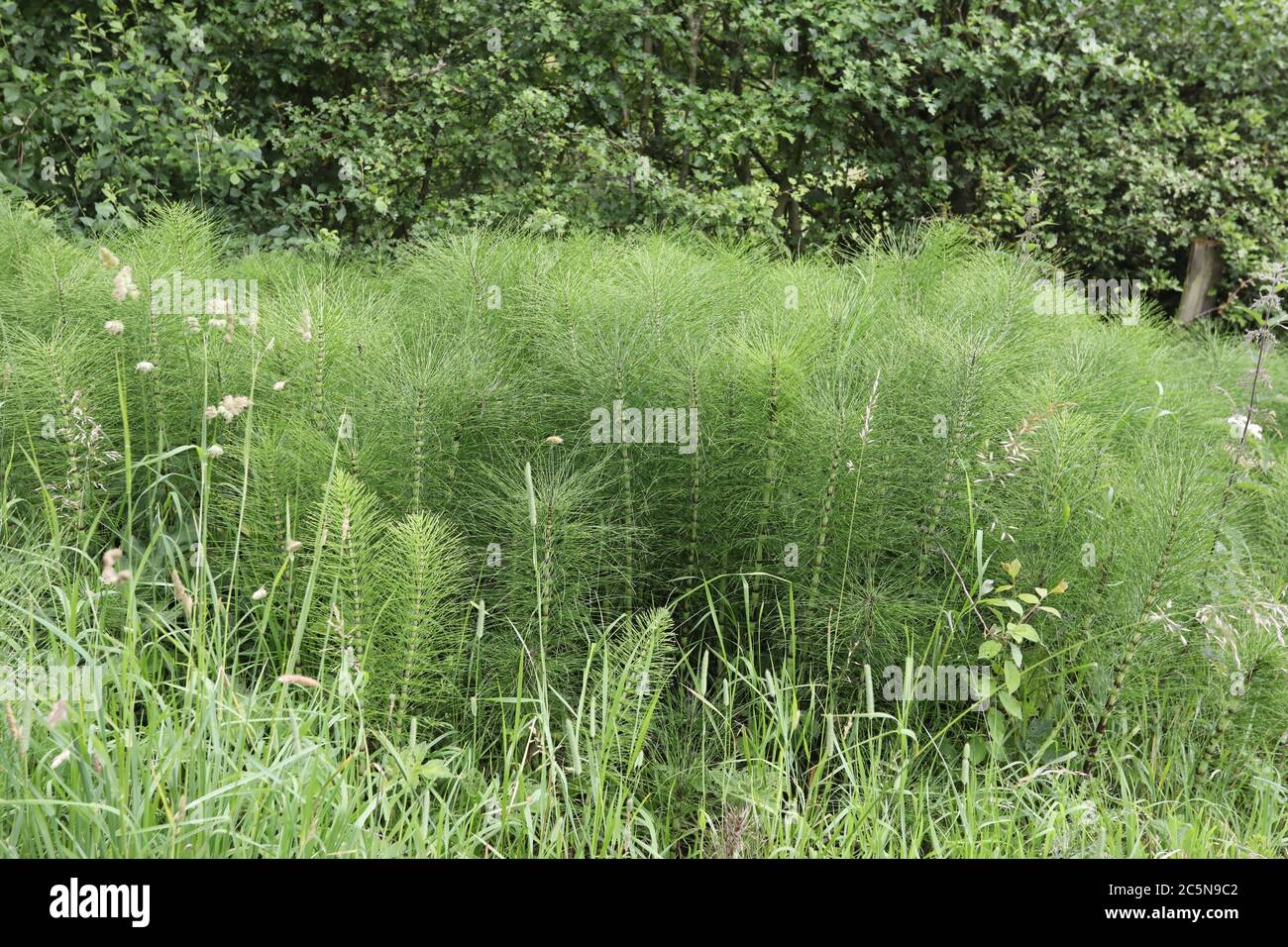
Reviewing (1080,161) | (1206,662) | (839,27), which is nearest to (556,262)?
(1206,662)

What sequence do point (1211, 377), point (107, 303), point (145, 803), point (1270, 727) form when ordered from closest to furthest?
point (145, 803), point (1270, 727), point (107, 303), point (1211, 377)

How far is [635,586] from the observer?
269 centimetres

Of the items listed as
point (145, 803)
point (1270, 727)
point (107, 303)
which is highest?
point (107, 303)

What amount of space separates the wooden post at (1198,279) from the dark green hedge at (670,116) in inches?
6.1

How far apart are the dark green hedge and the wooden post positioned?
155 mm

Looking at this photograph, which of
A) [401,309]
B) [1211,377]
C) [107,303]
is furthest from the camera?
[1211,377]

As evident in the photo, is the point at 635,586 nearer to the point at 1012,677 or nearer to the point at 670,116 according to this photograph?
the point at 1012,677

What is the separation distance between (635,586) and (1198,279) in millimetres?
5934

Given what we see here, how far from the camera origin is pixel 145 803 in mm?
1624

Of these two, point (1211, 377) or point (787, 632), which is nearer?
point (787, 632)

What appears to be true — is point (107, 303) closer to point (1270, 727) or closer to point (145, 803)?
point (145, 803)

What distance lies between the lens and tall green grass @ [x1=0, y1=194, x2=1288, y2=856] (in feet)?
6.66
